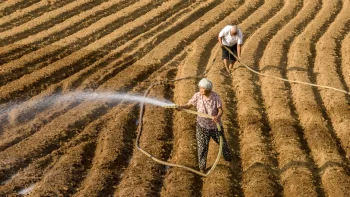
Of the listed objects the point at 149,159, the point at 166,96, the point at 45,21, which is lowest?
the point at 166,96

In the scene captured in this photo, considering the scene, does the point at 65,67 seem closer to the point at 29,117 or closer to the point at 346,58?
the point at 29,117

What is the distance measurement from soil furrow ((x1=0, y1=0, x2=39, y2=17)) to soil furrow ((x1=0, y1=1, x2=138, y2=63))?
1.64 meters

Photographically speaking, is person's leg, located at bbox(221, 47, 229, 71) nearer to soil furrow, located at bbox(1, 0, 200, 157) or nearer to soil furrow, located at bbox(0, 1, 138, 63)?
soil furrow, located at bbox(1, 0, 200, 157)

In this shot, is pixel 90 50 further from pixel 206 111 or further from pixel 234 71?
pixel 206 111

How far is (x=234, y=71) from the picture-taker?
495 inches

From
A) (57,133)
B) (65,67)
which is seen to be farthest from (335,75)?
(57,133)

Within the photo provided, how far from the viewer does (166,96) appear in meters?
11.2

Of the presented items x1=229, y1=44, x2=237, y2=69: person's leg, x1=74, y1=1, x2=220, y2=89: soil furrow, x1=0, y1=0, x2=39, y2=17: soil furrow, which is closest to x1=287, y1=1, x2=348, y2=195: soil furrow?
x1=229, y1=44, x2=237, y2=69: person's leg

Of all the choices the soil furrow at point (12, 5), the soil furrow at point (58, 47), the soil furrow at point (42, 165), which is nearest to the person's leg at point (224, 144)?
the soil furrow at point (42, 165)

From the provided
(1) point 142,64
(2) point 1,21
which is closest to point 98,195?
(1) point 142,64

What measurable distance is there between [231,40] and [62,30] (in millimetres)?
4993

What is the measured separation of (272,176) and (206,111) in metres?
1.34

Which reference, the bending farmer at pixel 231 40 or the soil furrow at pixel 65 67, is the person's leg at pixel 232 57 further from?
the soil furrow at pixel 65 67

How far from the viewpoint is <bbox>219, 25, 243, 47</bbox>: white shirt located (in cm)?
1207
